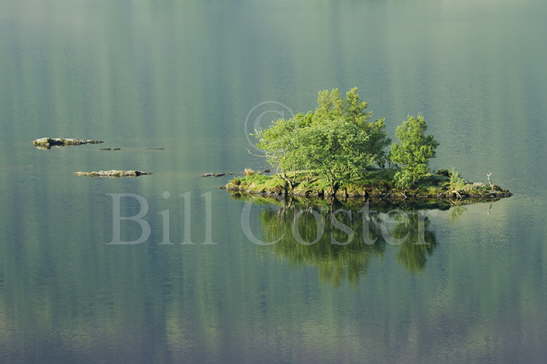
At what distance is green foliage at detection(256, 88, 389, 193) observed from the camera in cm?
11406

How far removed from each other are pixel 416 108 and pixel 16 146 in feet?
267

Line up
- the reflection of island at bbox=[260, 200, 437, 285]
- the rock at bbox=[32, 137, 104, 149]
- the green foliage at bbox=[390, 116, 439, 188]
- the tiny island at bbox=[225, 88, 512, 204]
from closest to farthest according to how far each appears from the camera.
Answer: the reflection of island at bbox=[260, 200, 437, 285]
the green foliage at bbox=[390, 116, 439, 188]
the tiny island at bbox=[225, 88, 512, 204]
the rock at bbox=[32, 137, 104, 149]

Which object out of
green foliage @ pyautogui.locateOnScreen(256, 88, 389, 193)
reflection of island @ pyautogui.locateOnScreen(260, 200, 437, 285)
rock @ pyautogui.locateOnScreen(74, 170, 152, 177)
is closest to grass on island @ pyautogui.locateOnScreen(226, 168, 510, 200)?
green foliage @ pyautogui.locateOnScreen(256, 88, 389, 193)

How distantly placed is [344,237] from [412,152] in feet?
71.2

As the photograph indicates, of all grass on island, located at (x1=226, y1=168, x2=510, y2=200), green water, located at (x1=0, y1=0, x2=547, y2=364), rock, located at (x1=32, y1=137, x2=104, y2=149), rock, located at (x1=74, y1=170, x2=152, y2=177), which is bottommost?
green water, located at (x1=0, y1=0, x2=547, y2=364)

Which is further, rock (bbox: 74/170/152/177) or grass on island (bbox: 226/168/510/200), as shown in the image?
rock (bbox: 74/170/152/177)

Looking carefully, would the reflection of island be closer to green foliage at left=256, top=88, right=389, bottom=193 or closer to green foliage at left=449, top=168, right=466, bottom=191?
green foliage at left=256, top=88, right=389, bottom=193

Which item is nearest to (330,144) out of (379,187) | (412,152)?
(379,187)

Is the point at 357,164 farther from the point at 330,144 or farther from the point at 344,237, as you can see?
the point at 344,237

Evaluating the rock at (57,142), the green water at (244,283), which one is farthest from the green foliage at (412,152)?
the rock at (57,142)

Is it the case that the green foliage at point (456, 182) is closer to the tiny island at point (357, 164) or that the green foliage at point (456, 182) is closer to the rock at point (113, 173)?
the tiny island at point (357, 164)

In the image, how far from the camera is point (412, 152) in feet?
375

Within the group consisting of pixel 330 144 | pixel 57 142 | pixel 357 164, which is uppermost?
pixel 57 142

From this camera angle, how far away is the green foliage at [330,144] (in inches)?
4491
